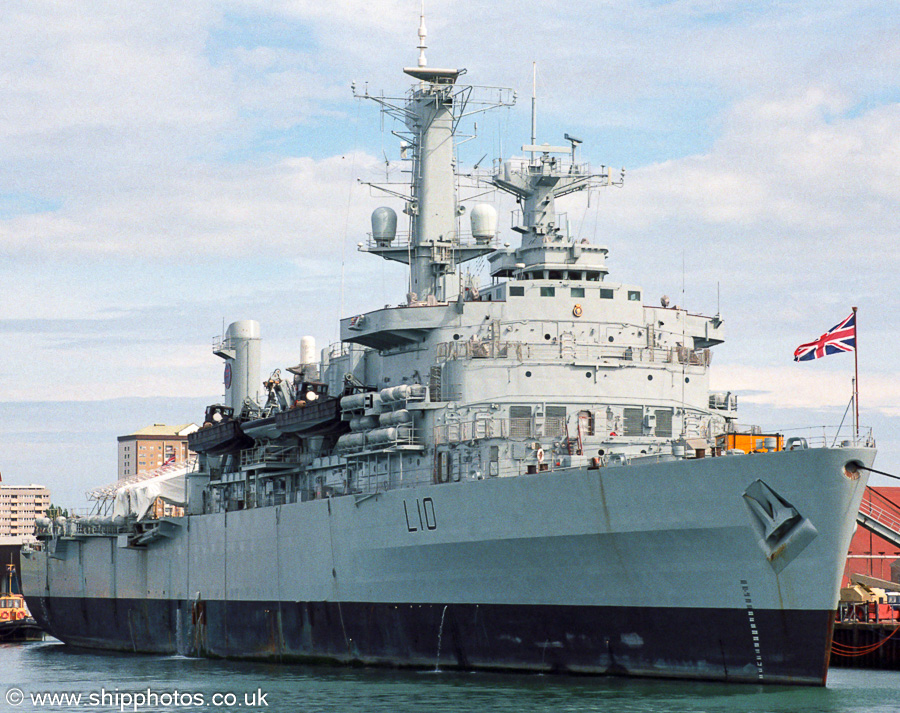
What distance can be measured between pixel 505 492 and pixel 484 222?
11.7 meters

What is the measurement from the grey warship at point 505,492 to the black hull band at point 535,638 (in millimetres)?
53

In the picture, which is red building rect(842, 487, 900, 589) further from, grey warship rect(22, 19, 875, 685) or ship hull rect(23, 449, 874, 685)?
ship hull rect(23, 449, 874, 685)

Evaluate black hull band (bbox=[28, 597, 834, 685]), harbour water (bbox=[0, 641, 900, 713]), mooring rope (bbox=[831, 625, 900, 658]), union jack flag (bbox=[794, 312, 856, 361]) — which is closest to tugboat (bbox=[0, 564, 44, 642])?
black hull band (bbox=[28, 597, 834, 685])

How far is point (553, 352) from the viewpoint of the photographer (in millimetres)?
33594

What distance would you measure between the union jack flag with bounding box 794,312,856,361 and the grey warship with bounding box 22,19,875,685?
235 cm

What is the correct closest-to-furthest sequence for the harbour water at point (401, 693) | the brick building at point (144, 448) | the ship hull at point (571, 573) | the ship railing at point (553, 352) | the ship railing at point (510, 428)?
the harbour water at point (401, 693)
the ship hull at point (571, 573)
the ship railing at point (510, 428)
the ship railing at point (553, 352)
the brick building at point (144, 448)

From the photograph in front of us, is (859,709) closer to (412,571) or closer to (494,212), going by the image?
(412,571)

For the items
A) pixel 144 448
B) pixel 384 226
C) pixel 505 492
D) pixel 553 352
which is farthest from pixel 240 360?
pixel 144 448

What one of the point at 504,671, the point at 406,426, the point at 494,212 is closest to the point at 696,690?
the point at 504,671

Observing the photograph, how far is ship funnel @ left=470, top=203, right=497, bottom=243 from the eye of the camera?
39562 mm

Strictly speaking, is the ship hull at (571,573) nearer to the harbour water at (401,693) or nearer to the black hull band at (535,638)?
the black hull band at (535,638)

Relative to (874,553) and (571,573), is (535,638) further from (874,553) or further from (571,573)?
(874,553)

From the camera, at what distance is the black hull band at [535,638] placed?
26766 millimetres

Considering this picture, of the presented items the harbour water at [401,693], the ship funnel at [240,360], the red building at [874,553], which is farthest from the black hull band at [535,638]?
the red building at [874,553]
